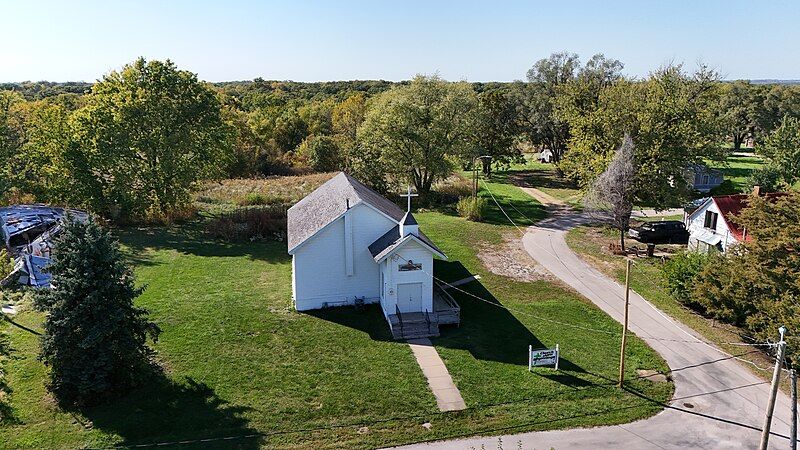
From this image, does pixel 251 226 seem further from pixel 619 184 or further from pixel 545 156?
pixel 545 156

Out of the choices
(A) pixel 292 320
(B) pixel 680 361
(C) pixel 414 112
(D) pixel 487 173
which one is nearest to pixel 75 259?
(A) pixel 292 320

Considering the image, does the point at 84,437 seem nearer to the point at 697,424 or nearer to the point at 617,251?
the point at 697,424

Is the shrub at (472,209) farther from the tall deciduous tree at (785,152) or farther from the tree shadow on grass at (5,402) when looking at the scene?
the tree shadow on grass at (5,402)

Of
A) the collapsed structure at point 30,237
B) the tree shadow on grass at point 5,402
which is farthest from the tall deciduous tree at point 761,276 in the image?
the collapsed structure at point 30,237

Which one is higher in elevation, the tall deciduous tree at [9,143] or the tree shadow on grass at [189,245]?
the tall deciduous tree at [9,143]

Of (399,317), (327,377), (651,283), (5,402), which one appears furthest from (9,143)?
(651,283)

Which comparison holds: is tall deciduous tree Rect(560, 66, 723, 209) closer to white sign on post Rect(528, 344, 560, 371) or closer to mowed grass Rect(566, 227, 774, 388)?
mowed grass Rect(566, 227, 774, 388)
